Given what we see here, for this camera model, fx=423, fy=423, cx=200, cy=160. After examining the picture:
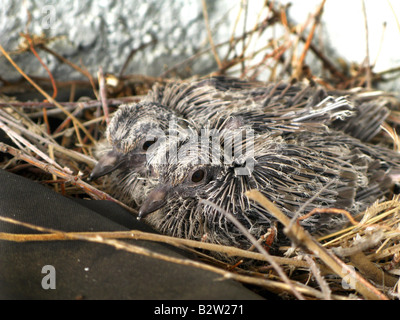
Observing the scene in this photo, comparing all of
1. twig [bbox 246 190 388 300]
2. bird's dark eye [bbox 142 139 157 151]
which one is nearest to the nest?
twig [bbox 246 190 388 300]

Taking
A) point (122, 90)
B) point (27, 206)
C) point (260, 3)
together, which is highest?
point (260, 3)

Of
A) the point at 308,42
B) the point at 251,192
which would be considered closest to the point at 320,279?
the point at 251,192

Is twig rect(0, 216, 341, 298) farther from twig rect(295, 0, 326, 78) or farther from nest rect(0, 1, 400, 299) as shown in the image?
twig rect(295, 0, 326, 78)

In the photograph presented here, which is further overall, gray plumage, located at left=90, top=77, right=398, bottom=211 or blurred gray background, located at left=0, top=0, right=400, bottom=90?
blurred gray background, located at left=0, top=0, right=400, bottom=90

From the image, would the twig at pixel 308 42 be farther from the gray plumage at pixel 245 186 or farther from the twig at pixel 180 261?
the twig at pixel 180 261

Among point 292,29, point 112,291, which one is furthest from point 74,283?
point 292,29

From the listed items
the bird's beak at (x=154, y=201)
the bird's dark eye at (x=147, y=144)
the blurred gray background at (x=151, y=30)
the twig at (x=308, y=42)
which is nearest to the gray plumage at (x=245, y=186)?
the bird's beak at (x=154, y=201)

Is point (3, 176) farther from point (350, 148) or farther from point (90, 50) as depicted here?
point (350, 148)
